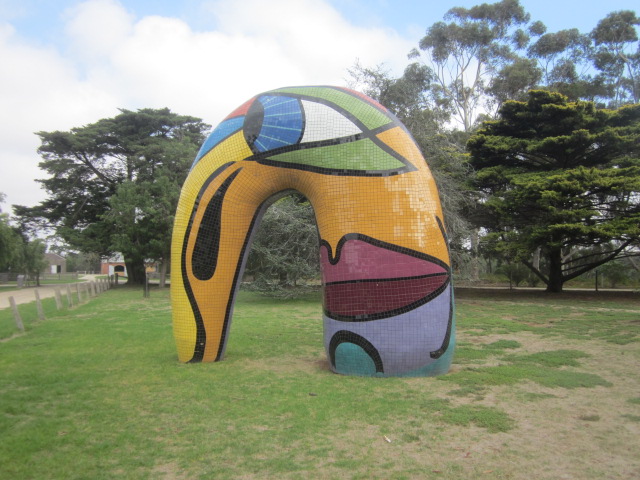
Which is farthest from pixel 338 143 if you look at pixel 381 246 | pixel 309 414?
pixel 309 414

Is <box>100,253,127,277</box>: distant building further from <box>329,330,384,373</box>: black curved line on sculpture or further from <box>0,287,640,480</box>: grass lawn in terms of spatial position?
<box>329,330,384,373</box>: black curved line on sculpture

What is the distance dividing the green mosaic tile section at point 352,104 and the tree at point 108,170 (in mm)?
23845

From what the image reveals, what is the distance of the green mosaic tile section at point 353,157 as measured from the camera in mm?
→ 6527

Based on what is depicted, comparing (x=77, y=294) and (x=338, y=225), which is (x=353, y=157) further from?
(x=77, y=294)

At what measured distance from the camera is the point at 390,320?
245 inches

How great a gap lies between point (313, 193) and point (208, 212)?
1677mm

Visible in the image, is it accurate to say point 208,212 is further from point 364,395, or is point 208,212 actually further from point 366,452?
point 366,452

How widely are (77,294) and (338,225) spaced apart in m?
21.6

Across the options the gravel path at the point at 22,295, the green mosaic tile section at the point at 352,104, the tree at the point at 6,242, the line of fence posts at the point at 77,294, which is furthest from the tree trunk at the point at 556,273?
the tree at the point at 6,242

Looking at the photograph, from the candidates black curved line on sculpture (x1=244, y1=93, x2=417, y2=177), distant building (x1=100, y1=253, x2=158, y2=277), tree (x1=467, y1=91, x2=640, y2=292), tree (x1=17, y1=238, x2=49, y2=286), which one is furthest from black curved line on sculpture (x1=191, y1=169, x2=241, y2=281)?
tree (x1=17, y1=238, x2=49, y2=286)

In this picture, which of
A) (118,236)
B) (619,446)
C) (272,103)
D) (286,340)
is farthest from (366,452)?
(118,236)

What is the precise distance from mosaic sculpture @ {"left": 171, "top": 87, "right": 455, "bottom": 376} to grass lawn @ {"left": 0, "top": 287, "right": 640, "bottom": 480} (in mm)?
544

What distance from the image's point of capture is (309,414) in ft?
16.6

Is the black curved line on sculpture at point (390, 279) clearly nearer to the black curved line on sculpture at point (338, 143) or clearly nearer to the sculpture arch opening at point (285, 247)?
the black curved line on sculpture at point (338, 143)
